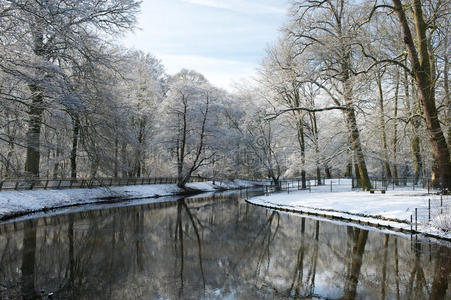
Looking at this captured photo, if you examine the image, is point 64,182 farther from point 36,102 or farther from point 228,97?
point 228,97

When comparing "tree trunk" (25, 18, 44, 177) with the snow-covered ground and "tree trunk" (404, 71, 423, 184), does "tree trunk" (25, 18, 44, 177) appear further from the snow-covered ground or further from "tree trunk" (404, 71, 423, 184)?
"tree trunk" (404, 71, 423, 184)

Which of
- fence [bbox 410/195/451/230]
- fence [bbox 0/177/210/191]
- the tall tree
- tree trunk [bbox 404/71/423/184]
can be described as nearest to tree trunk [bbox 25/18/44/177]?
the tall tree

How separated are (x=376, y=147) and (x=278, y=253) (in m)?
19.8

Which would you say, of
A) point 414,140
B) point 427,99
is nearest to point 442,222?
point 427,99

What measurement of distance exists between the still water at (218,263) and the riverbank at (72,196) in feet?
13.5

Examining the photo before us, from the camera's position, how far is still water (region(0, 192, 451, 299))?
7.08m

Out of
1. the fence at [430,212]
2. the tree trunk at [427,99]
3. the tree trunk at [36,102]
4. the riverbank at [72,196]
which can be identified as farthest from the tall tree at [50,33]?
the fence at [430,212]

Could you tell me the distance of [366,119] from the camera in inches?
786

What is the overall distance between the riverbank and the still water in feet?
13.5

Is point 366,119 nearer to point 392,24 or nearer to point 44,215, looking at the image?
point 392,24

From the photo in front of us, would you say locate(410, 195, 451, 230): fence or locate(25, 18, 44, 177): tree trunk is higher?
locate(25, 18, 44, 177): tree trunk

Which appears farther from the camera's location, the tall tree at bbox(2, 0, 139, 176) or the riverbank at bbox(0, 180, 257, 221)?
the riverbank at bbox(0, 180, 257, 221)

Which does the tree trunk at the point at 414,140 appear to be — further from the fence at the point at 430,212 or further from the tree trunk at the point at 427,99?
the fence at the point at 430,212

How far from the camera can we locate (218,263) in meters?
9.34
